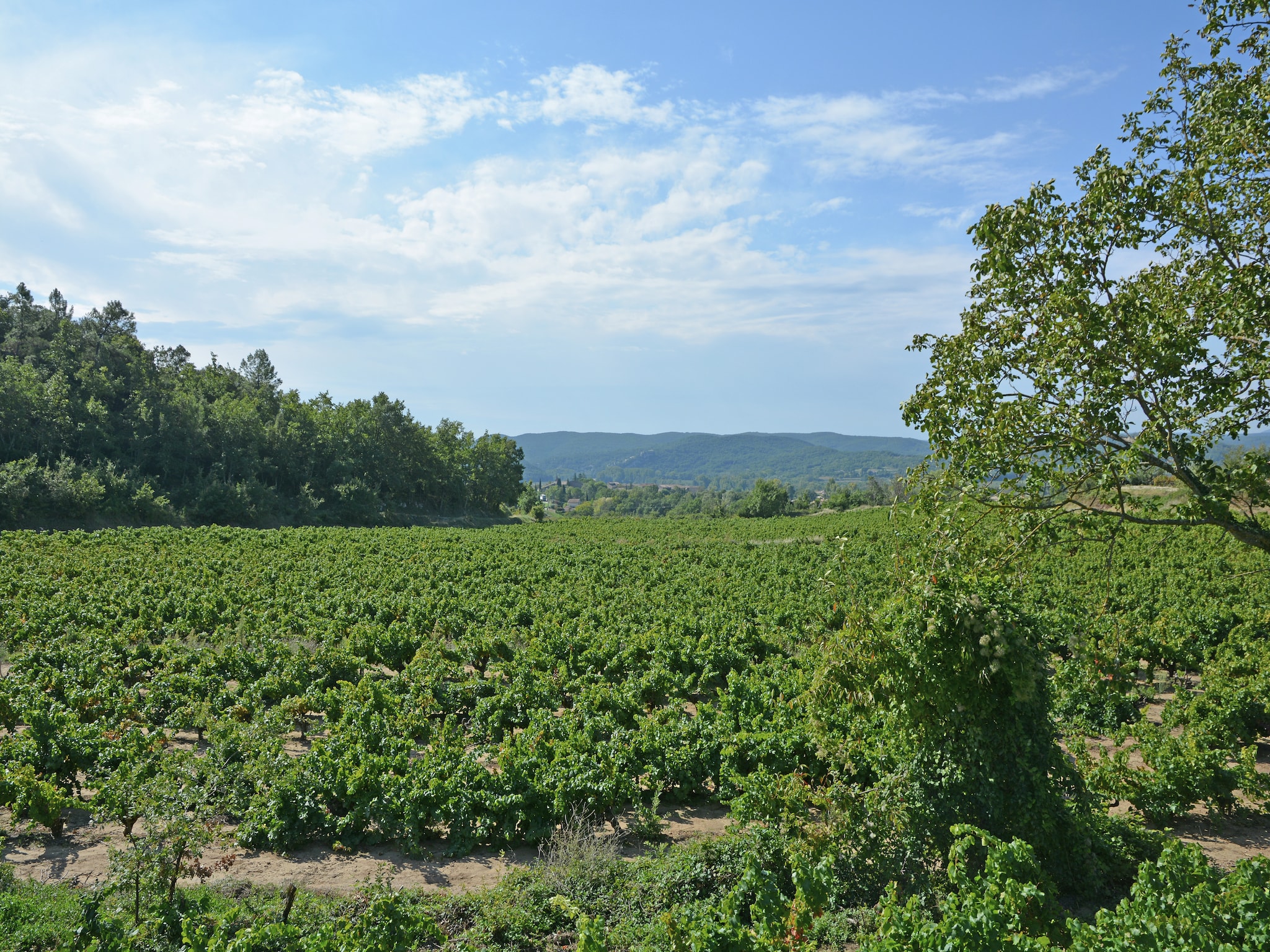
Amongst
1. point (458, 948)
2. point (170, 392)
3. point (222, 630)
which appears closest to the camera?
point (458, 948)

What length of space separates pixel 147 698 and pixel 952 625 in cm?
1481

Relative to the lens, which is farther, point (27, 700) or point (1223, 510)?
point (27, 700)

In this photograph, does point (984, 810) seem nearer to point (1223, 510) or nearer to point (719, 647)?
point (1223, 510)

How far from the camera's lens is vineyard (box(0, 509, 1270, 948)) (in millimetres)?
7730

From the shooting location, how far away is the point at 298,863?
928cm

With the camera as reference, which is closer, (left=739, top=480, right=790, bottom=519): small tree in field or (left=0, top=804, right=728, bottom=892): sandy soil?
(left=0, top=804, right=728, bottom=892): sandy soil

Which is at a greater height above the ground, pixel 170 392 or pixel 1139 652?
pixel 170 392

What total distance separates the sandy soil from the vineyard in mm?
214

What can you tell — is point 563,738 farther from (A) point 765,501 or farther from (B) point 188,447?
(A) point 765,501

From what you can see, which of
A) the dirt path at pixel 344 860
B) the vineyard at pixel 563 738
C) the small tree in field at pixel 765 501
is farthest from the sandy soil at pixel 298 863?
the small tree in field at pixel 765 501

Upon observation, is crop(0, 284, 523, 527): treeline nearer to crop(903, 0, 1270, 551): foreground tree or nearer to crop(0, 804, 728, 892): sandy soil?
crop(0, 804, 728, 892): sandy soil

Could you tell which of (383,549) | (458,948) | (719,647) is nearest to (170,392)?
(383,549)

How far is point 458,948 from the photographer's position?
22.6ft

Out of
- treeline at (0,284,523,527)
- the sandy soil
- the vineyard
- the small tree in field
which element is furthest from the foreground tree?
the small tree in field
